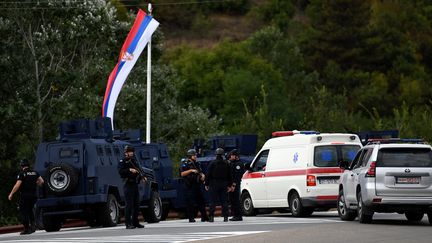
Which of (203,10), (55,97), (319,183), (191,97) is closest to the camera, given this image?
(319,183)

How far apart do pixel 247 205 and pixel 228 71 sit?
67.8 meters

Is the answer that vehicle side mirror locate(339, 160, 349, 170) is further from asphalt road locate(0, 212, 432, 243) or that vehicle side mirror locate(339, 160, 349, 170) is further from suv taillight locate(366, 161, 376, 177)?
suv taillight locate(366, 161, 376, 177)

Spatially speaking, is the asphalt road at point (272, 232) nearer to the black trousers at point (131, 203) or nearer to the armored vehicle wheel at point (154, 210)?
the black trousers at point (131, 203)

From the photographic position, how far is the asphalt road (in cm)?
2284

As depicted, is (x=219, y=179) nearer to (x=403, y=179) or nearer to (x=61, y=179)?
(x=61, y=179)

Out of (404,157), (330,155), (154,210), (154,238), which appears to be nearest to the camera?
(154,238)

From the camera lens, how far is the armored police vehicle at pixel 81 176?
30906 millimetres

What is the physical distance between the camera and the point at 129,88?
182ft

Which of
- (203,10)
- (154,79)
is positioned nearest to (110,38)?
(154,79)

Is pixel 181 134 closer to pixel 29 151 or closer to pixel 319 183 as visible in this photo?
pixel 29 151

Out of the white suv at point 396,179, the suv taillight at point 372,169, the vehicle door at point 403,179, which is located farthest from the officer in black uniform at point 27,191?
the vehicle door at point 403,179

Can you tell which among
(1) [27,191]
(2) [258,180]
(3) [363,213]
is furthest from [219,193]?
(3) [363,213]

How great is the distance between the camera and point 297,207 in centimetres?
3206

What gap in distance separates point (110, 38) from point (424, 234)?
28242 millimetres
